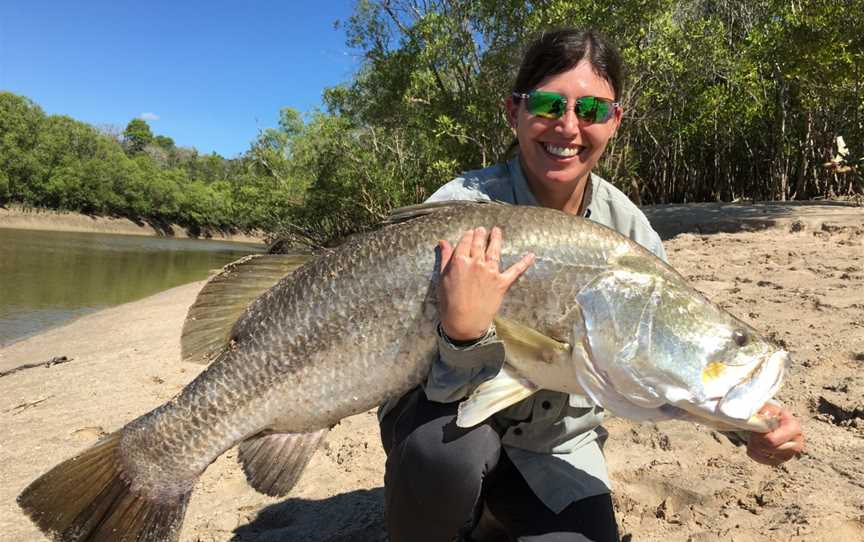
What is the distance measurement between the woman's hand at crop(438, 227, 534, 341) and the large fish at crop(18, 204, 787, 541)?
71 millimetres

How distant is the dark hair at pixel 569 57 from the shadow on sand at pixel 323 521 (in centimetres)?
207

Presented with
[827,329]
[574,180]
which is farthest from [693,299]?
[827,329]

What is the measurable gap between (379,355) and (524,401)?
59 centimetres

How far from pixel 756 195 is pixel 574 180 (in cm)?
2096

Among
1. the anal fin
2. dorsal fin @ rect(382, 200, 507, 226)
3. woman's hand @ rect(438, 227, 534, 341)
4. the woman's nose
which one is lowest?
the anal fin

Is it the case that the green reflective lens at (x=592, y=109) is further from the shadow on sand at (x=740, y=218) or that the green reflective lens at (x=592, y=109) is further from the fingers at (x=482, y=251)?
the shadow on sand at (x=740, y=218)

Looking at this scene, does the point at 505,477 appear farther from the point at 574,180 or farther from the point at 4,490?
the point at 4,490

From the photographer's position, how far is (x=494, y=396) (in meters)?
Answer: 1.80

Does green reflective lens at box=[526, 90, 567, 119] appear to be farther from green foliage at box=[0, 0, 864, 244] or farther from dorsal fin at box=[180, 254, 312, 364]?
green foliage at box=[0, 0, 864, 244]

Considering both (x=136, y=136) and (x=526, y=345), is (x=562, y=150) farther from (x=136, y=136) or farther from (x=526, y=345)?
(x=136, y=136)

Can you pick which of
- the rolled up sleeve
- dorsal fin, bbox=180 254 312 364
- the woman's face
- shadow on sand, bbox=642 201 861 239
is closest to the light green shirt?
the rolled up sleeve

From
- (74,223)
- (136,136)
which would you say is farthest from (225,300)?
(136,136)

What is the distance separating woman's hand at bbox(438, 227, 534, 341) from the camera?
171cm

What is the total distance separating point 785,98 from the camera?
1694cm
